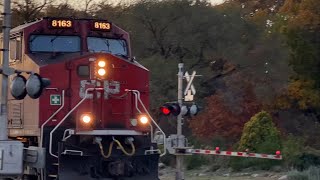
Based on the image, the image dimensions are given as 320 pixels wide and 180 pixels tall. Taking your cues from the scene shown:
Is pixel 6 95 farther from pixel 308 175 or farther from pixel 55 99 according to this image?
pixel 308 175

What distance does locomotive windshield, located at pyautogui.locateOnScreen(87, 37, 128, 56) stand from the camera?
18797 millimetres

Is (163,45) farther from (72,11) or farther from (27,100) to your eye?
(27,100)

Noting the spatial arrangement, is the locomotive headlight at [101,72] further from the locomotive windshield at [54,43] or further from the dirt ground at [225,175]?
the dirt ground at [225,175]

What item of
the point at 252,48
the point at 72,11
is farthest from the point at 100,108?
the point at 252,48

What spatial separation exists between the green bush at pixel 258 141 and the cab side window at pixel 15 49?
46.1 feet

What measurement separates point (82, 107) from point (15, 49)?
2537mm

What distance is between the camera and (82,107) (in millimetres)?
17688

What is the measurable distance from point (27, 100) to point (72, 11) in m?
24.2

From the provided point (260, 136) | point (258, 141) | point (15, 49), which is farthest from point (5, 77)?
point (260, 136)

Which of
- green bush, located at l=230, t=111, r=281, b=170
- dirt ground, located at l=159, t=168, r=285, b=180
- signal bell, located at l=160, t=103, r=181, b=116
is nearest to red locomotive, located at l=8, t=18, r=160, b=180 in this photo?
signal bell, located at l=160, t=103, r=181, b=116

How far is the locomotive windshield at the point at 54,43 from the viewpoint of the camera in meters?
18.5

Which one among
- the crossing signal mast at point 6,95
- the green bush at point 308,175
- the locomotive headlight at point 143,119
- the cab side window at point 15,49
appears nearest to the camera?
the crossing signal mast at point 6,95

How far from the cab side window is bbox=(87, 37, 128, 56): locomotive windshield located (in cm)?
164

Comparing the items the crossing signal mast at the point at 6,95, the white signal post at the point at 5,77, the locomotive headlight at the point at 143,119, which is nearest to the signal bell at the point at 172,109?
the locomotive headlight at the point at 143,119
